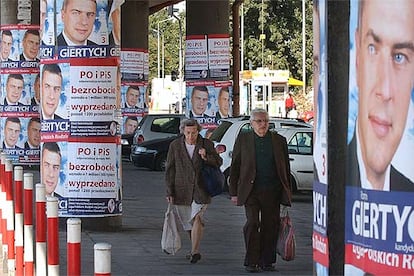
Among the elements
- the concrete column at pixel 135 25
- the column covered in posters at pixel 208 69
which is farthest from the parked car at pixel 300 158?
the concrete column at pixel 135 25

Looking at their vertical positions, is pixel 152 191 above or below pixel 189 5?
below

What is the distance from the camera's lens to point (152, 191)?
905 inches

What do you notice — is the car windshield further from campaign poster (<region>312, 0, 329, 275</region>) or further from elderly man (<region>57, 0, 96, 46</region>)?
campaign poster (<region>312, 0, 329, 275</region>)

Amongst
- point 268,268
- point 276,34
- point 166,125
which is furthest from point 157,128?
point 276,34

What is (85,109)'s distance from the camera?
1448 cm

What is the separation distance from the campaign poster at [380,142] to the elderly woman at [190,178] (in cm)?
727

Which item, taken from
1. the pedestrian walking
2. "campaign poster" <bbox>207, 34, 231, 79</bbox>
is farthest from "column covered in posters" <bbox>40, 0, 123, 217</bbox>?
"campaign poster" <bbox>207, 34, 231, 79</bbox>

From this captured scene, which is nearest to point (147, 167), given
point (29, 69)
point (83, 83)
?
point (29, 69)

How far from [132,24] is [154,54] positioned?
77642 mm

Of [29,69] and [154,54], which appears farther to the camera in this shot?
[154,54]

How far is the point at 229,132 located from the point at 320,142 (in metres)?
17.1

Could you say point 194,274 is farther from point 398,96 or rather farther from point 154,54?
point 154,54

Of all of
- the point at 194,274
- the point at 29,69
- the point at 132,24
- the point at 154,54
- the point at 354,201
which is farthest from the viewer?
the point at 154,54

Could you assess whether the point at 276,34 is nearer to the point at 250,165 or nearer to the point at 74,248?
the point at 250,165
